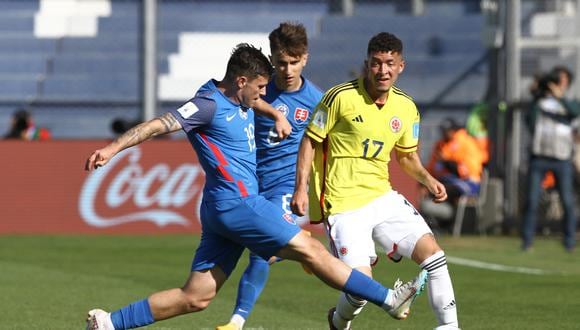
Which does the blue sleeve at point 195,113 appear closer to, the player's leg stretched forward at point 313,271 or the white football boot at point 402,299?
the player's leg stretched forward at point 313,271

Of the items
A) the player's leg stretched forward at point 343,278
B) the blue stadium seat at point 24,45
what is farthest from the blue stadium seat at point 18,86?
the player's leg stretched forward at point 343,278

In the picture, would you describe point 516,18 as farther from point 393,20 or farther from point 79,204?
point 79,204

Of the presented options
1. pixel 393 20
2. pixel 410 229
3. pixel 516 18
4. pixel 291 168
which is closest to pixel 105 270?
pixel 291 168

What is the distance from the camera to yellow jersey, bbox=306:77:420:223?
9008 millimetres

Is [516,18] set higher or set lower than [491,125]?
higher

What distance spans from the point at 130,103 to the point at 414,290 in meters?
17.0

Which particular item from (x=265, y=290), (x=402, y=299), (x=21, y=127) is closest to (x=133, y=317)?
(x=402, y=299)

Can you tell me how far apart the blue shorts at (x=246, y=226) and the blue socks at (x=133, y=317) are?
1.34ft

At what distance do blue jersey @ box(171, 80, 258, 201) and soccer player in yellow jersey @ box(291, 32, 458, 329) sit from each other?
1.77 ft

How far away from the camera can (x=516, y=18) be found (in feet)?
70.2

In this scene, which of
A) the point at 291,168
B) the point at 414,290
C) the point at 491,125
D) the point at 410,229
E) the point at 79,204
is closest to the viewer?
the point at 414,290

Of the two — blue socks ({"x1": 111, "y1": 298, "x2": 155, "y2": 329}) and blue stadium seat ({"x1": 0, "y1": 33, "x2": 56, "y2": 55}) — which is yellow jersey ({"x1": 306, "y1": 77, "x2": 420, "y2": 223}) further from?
blue stadium seat ({"x1": 0, "y1": 33, "x2": 56, "y2": 55})

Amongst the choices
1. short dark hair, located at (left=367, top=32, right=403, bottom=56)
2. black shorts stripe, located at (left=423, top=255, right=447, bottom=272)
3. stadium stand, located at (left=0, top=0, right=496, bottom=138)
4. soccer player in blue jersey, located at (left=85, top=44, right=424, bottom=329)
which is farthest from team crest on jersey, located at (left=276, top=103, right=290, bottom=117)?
stadium stand, located at (left=0, top=0, right=496, bottom=138)

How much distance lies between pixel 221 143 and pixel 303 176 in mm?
698
